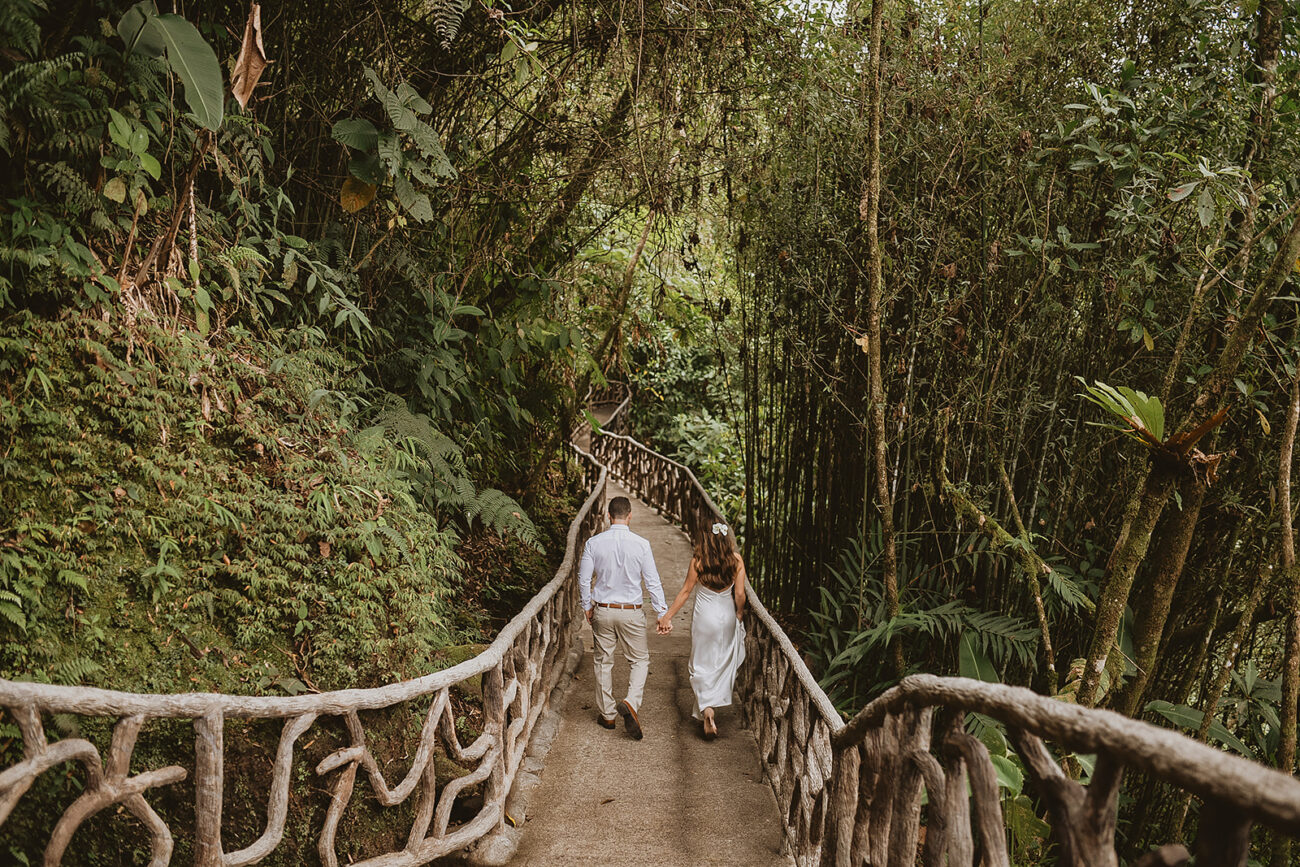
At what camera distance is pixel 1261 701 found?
12.1ft

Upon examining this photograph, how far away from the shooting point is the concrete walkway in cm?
316

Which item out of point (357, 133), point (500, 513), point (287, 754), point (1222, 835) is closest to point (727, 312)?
point (500, 513)

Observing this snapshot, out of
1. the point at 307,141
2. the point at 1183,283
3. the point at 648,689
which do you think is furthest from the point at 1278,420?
the point at 307,141

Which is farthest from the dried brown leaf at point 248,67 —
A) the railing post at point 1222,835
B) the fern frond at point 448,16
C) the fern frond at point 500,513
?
the railing post at point 1222,835

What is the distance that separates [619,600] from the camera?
433 cm

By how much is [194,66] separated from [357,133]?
3.45ft

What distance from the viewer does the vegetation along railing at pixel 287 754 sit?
69.7 inches

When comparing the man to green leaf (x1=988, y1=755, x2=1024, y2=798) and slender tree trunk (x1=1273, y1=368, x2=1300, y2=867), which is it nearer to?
green leaf (x1=988, y1=755, x2=1024, y2=798)

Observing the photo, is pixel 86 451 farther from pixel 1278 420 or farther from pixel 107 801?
pixel 1278 420

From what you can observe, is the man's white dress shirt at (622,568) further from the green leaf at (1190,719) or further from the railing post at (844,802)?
the green leaf at (1190,719)

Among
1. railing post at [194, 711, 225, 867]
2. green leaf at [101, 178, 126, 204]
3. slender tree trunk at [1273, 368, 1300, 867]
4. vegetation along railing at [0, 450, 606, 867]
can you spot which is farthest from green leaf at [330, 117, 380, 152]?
slender tree trunk at [1273, 368, 1300, 867]

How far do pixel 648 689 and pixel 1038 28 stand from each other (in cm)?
442

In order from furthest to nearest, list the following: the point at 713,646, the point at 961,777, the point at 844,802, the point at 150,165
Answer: the point at 713,646, the point at 150,165, the point at 844,802, the point at 961,777

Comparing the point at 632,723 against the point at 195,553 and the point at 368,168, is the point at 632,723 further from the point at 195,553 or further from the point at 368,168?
the point at 368,168
